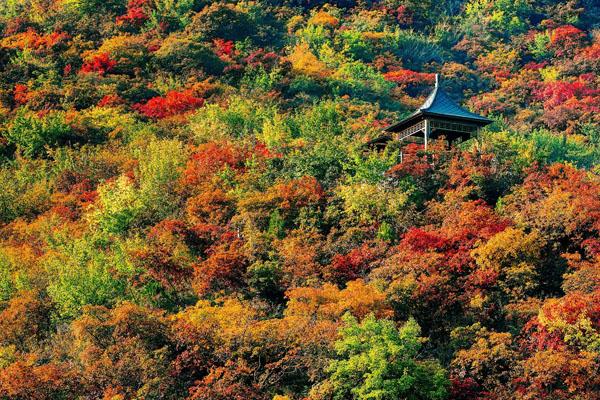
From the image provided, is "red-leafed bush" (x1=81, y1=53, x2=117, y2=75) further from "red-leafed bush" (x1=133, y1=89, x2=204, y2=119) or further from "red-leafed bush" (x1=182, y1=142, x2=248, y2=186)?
"red-leafed bush" (x1=182, y1=142, x2=248, y2=186)

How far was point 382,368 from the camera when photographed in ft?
90.3

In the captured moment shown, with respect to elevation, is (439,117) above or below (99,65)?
above

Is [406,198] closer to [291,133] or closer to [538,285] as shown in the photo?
[538,285]

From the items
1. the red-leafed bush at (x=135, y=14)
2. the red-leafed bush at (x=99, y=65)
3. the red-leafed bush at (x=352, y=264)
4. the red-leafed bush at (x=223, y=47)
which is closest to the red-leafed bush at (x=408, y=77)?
the red-leafed bush at (x=223, y=47)

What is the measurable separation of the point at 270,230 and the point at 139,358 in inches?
434

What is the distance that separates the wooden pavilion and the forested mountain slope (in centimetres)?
96

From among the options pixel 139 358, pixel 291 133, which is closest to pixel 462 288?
pixel 139 358

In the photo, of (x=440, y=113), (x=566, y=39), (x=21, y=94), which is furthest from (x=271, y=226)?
(x=566, y=39)

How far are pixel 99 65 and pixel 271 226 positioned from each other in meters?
28.0

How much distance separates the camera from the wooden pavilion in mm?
43875

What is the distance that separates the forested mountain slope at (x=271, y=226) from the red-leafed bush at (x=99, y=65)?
186mm

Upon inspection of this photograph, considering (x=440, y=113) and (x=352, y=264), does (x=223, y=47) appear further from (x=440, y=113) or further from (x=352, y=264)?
(x=352, y=264)

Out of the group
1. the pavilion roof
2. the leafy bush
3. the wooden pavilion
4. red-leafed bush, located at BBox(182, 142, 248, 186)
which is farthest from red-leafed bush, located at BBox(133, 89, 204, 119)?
the pavilion roof

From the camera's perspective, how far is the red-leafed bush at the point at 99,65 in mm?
62250
